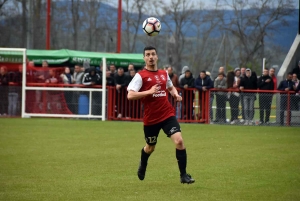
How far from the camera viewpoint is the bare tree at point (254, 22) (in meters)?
30.5

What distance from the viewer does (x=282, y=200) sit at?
8.20 m

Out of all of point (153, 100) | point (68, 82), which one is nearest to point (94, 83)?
point (68, 82)

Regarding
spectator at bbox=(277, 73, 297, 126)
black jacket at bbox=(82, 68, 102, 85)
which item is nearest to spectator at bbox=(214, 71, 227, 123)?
spectator at bbox=(277, 73, 297, 126)

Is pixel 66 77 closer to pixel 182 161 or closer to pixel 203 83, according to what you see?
pixel 203 83

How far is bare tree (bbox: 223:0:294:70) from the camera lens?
3047cm

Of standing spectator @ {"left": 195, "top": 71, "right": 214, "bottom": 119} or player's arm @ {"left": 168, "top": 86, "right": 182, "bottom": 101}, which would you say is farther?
standing spectator @ {"left": 195, "top": 71, "right": 214, "bottom": 119}

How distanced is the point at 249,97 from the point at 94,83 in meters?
5.30

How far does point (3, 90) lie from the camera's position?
2258cm

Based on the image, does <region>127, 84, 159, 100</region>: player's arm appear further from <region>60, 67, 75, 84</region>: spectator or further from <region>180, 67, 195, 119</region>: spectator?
<region>60, 67, 75, 84</region>: spectator

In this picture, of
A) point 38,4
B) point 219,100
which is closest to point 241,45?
point 38,4

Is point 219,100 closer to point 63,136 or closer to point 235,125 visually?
point 235,125

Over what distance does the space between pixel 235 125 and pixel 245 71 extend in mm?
2095

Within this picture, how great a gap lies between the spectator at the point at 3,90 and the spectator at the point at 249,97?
26.1 ft

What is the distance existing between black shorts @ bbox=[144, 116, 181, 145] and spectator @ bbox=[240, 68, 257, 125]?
38.9 feet
